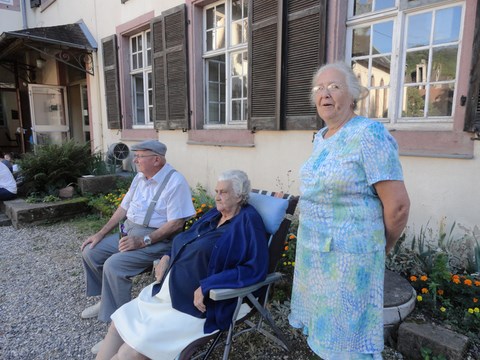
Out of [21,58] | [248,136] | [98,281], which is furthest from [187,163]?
[21,58]

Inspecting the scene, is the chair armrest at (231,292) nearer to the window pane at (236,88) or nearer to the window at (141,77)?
the window pane at (236,88)

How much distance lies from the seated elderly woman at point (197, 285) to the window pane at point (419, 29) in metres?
2.21

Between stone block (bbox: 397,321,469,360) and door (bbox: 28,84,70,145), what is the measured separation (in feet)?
27.4

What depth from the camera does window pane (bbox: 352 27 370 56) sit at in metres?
3.28

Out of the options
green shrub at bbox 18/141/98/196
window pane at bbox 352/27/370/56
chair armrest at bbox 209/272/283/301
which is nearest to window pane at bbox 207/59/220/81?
window pane at bbox 352/27/370/56

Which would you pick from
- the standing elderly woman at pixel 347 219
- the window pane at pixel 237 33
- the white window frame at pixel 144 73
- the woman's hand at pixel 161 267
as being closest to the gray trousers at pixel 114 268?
the woman's hand at pixel 161 267

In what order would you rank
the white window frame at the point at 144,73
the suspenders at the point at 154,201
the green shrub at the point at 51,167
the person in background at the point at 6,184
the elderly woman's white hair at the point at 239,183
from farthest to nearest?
the white window frame at the point at 144,73 → the green shrub at the point at 51,167 → the person in background at the point at 6,184 → the suspenders at the point at 154,201 → the elderly woman's white hair at the point at 239,183

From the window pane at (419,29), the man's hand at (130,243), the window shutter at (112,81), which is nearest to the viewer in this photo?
the man's hand at (130,243)

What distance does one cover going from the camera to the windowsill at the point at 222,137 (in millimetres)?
4305

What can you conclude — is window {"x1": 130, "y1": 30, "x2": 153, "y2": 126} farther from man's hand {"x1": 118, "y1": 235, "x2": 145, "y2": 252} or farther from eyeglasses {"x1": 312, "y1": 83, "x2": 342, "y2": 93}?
eyeglasses {"x1": 312, "y1": 83, "x2": 342, "y2": 93}

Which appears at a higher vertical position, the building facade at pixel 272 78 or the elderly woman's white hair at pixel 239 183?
the building facade at pixel 272 78

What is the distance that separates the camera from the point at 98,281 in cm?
261

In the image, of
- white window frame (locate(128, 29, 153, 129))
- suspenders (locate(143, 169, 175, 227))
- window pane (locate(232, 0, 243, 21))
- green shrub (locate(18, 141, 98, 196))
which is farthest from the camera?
white window frame (locate(128, 29, 153, 129))

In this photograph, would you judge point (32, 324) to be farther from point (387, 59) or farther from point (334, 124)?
Result: point (387, 59)
